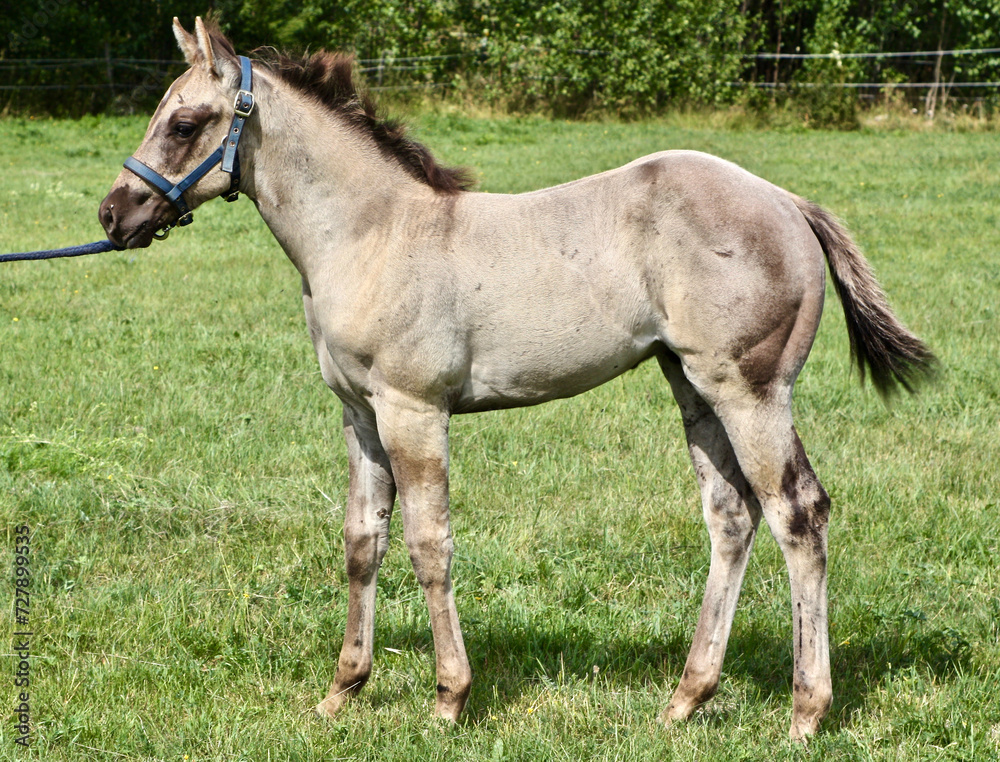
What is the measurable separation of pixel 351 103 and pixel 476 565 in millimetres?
2097

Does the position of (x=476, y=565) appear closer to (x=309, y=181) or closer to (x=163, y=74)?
(x=309, y=181)

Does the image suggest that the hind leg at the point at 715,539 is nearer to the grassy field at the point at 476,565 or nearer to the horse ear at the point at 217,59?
the grassy field at the point at 476,565

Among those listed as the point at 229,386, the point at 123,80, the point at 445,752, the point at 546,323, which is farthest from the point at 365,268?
the point at 123,80

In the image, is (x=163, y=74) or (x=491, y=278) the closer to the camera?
(x=491, y=278)

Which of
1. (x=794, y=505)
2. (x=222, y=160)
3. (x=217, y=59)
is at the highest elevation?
(x=217, y=59)

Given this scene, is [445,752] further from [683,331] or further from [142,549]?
[142,549]

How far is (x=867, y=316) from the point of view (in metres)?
3.40

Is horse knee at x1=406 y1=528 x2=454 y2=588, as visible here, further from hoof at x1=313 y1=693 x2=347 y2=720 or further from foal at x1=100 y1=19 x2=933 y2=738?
hoof at x1=313 y1=693 x2=347 y2=720

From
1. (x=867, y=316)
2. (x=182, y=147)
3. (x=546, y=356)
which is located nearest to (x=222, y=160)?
(x=182, y=147)

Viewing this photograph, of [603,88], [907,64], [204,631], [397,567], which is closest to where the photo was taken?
[204,631]

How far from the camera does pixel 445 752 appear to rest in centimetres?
314

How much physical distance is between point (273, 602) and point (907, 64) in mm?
30286

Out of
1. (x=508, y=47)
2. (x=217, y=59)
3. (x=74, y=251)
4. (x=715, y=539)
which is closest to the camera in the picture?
(x=217, y=59)

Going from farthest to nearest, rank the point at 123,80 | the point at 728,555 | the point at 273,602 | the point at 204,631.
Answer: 1. the point at 123,80
2. the point at 273,602
3. the point at 204,631
4. the point at 728,555
